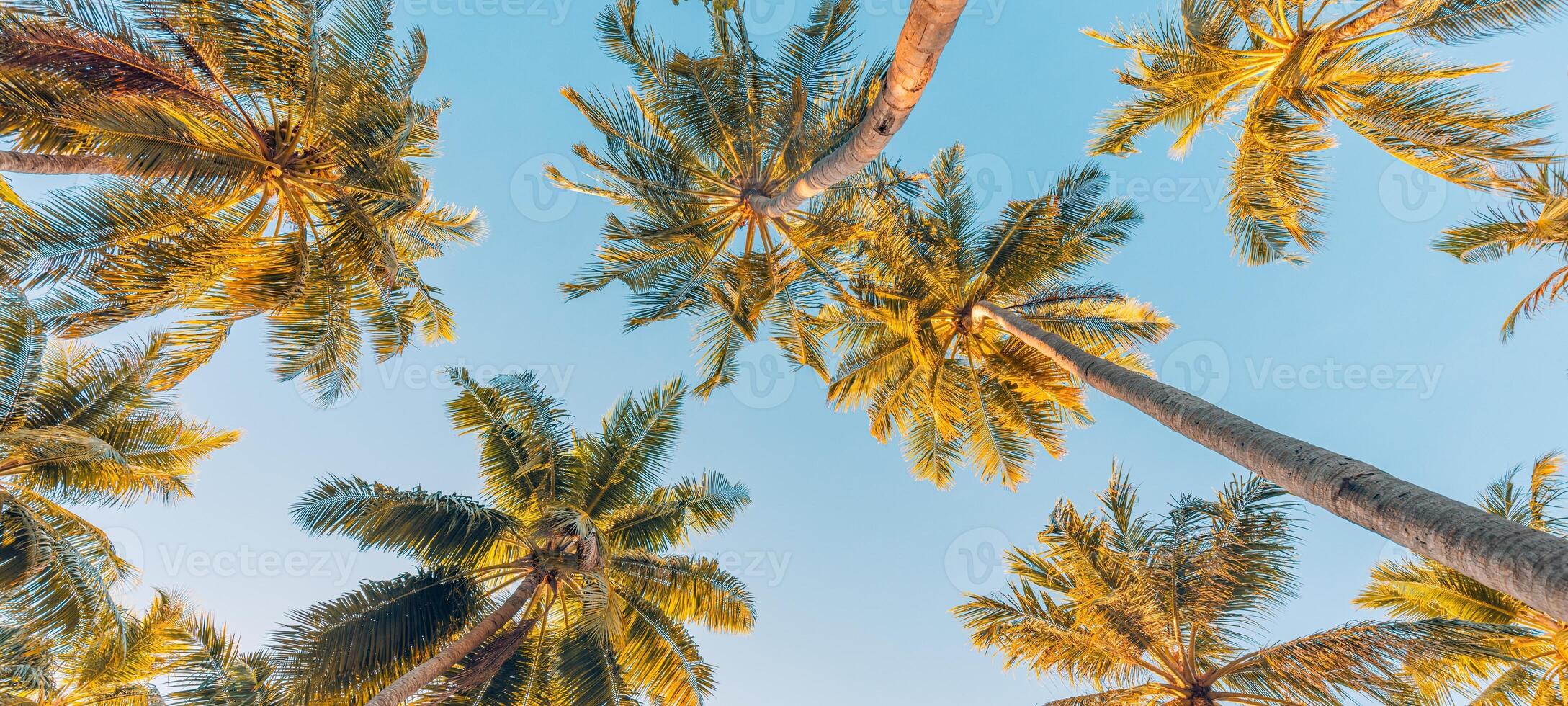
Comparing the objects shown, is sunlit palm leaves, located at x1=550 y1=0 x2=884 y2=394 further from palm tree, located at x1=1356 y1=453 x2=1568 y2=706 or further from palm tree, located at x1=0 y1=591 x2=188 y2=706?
palm tree, located at x1=1356 y1=453 x2=1568 y2=706

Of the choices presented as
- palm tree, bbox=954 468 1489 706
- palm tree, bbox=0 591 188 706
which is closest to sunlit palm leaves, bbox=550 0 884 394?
palm tree, bbox=954 468 1489 706

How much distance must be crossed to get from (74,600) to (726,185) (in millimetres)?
10560

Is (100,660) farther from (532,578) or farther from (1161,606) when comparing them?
(1161,606)

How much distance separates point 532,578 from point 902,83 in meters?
8.47

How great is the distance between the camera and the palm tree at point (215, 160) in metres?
6.71

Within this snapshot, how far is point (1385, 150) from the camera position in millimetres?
8469

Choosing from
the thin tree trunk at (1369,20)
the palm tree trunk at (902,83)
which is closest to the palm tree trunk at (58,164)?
the palm tree trunk at (902,83)

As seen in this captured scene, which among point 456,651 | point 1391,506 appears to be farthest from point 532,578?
point 1391,506

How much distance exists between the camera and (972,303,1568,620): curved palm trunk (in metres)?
3.25

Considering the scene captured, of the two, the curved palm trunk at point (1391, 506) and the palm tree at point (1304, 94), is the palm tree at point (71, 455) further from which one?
the palm tree at point (1304, 94)

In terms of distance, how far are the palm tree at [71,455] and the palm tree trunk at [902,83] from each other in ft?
29.5

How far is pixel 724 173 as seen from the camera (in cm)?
1077

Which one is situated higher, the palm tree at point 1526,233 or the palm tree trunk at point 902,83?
the palm tree at point 1526,233

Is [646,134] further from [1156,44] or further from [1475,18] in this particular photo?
[1475,18]
